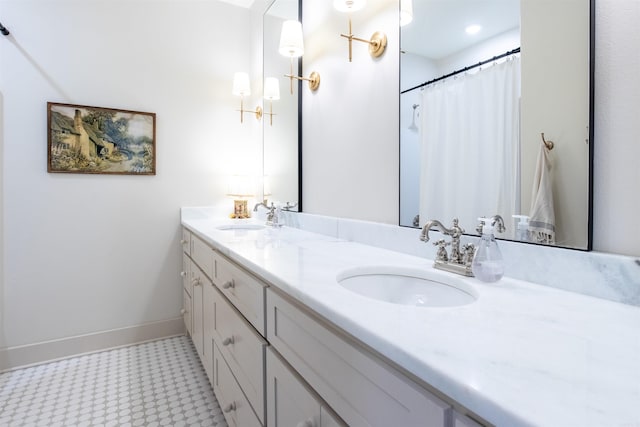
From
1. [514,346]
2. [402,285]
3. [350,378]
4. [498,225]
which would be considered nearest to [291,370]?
[350,378]

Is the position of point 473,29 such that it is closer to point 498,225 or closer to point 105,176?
point 498,225

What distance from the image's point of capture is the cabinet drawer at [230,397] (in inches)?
45.1

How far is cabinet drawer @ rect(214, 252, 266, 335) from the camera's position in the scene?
1.01m

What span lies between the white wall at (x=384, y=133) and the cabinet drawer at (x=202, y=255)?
0.61m

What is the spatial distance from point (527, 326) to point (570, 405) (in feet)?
0.79

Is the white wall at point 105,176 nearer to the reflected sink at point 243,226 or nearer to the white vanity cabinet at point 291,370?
the reflected sink at point 243,226

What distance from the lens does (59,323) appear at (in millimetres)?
2223

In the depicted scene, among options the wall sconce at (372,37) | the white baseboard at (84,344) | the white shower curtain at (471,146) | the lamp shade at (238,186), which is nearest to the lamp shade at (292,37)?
the wall sconce at (372,37)

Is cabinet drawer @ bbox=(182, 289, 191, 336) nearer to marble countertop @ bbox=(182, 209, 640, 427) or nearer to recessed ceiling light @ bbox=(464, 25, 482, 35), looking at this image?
marble countertop @ bbox=(182, 209, 640, 427)

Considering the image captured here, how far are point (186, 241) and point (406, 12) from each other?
189cm

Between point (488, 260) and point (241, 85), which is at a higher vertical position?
point (241, 85)

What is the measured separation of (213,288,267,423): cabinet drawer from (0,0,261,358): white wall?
125 centimetres

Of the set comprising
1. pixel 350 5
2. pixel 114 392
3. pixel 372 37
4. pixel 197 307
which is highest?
pixel 350 5

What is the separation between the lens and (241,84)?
255 cm
